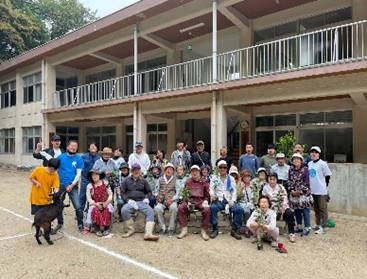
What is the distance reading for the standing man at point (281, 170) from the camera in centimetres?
554

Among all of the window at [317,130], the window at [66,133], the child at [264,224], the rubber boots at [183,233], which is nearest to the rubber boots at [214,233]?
the rubber boots at [183,233]

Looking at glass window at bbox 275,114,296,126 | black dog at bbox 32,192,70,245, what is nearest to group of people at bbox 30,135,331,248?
black dog at bbox 32,192,70,245

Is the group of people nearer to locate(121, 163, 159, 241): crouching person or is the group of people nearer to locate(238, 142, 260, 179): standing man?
locate(121, 163, 159, 241): crouching person

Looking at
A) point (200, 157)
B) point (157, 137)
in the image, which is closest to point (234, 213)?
point (200, 157)

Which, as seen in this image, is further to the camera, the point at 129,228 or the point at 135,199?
the point at 135,199

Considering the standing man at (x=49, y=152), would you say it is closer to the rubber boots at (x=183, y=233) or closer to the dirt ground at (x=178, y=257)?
the dirt ground at (x=178, y=257)

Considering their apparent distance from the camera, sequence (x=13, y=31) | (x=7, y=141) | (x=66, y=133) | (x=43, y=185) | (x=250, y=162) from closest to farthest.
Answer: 1. (x=43, y=185)
2. (x=250, y=162)
3. (x=66, y=133)
4. (x=13, y=31)
5. (x=7, y=141)

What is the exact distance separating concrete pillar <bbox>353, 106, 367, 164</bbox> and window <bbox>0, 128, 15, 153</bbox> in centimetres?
1978

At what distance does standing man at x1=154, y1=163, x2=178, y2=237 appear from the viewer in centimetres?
520

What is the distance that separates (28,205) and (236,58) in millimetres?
8698

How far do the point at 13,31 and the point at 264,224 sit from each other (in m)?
21.9

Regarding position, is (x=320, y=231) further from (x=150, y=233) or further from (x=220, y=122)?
(x=220, y=122)

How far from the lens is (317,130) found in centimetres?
1020

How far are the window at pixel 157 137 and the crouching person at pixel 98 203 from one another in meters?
9.15
